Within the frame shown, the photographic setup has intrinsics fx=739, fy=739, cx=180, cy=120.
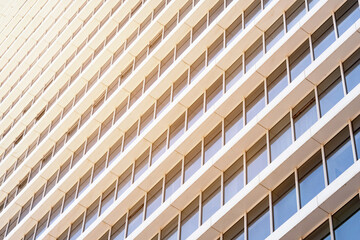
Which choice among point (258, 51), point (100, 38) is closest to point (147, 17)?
point (100, 38)

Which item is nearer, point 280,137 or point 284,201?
point 284,201

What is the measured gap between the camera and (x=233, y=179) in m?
24.4

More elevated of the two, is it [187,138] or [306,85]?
[306,85]

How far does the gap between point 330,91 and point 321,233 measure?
4764mm

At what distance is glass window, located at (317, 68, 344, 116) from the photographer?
22.4 m

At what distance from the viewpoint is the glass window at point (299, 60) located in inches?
965

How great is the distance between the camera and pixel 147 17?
35.1 metres

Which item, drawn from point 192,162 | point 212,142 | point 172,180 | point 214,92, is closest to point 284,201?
point 212,142

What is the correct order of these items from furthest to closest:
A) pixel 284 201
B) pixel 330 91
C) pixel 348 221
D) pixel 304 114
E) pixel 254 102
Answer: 1. pixel 254 102
2. pixel 304 114
3. pixel 330 91
4. pixel 284 201
5. pixel 348 221

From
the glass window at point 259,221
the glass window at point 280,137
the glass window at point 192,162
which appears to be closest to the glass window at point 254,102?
the glass window at point 280,137

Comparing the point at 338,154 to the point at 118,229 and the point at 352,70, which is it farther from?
the point at 118,229

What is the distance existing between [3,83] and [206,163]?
23.3 meters

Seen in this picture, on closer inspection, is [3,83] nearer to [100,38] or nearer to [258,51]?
[100,38]

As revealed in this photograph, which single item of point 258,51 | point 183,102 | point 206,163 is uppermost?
point 258,51
